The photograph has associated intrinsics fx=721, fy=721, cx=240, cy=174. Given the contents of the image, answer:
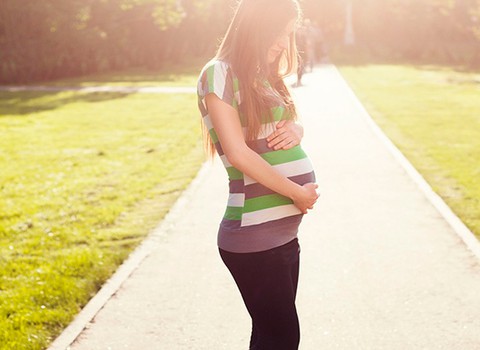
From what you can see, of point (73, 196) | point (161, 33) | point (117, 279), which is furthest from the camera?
point (161, 33)

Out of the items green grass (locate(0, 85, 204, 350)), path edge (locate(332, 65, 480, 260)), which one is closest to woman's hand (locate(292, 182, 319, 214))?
green grass (locate(0, 85, 204, 350))

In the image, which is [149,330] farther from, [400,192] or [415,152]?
[415,152]

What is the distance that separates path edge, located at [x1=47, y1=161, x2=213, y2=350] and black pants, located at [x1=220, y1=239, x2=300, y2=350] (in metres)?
0.70

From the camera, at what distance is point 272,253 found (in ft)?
9.35

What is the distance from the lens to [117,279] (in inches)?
227

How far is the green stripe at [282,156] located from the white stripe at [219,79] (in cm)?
32

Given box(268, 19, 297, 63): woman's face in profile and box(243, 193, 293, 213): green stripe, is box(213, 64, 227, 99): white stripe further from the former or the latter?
box(243, 193, 293, 213): green stripe

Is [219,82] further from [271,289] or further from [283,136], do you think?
[271,289]

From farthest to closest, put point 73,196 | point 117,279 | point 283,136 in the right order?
point 73,196 < point 117,279 < point 283,136

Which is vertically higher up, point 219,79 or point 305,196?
point 219,79

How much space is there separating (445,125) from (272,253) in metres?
13.3

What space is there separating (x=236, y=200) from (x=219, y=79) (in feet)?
1.62

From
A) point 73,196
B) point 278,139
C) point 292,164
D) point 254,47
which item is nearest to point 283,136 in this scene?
point 278,139

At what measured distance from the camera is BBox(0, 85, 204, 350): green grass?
5.36m
